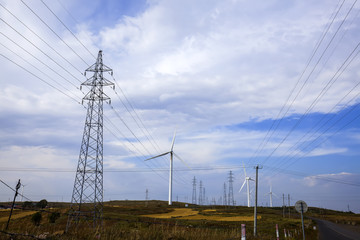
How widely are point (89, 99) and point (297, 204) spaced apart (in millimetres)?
29791

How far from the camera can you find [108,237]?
1229 cm

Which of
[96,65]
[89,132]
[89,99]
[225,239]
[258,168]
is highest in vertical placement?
[96,65]

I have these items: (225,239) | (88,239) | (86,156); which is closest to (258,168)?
(86,156)

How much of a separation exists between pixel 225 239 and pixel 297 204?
47.7 ft

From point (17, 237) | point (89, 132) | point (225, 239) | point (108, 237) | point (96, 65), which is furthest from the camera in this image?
point (96, 65)

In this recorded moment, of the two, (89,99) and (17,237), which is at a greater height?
(89,99)

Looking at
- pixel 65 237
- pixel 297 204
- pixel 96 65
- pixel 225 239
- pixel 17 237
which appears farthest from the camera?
pixel 96 65

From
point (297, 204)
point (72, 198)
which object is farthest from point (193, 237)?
point (72, 198)

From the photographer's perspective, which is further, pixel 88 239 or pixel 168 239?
pixel 168 239

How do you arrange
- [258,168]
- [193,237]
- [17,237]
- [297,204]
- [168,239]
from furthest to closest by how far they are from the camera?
[258,168], [297,204], [193,237], [168,239], [17,237]

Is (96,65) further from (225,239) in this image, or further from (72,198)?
(225,239)

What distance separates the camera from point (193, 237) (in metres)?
15.9

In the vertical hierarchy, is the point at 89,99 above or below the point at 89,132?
above

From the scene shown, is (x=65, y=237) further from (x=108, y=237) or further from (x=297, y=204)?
(x=297, y=204)
